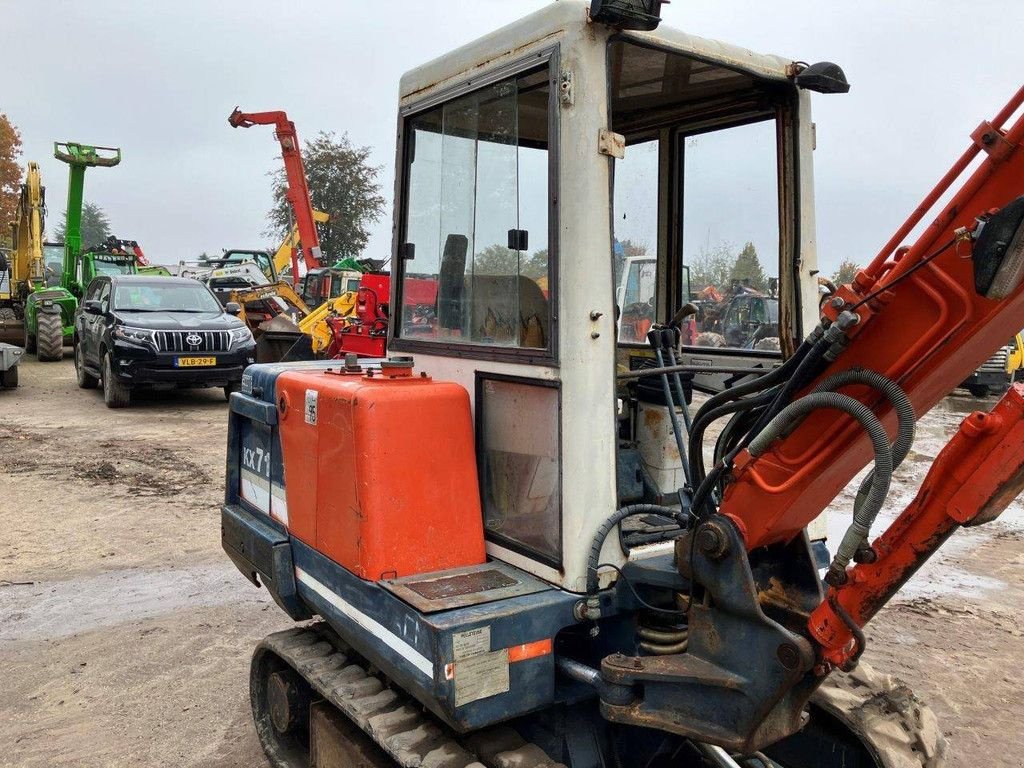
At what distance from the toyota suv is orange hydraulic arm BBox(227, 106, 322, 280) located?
212 inches

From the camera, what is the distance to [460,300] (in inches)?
117

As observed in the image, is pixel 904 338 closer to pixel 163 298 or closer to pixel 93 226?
pixel 163 298

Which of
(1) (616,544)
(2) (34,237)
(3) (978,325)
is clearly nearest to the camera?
(3) (978,325)

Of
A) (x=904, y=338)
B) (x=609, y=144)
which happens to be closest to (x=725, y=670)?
(x=904, y=338)

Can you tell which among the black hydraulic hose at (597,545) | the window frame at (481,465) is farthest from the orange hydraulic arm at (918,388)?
the window frame at (481,465)

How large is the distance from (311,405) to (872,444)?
→ 1.77 metres

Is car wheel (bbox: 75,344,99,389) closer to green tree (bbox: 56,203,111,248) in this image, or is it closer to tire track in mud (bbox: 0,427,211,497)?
tire track in mud (bbox: 0,427,211,497)

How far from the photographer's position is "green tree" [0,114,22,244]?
120ft

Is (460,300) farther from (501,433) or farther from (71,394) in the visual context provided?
(71,394)

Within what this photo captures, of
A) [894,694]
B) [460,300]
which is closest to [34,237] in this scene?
[460,300]

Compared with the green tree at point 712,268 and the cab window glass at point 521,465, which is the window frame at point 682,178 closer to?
the green tree at point 712,268

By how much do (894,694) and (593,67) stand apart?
2.11 metres

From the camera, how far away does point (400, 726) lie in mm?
2553

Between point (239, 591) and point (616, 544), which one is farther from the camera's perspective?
point (239, 591)
